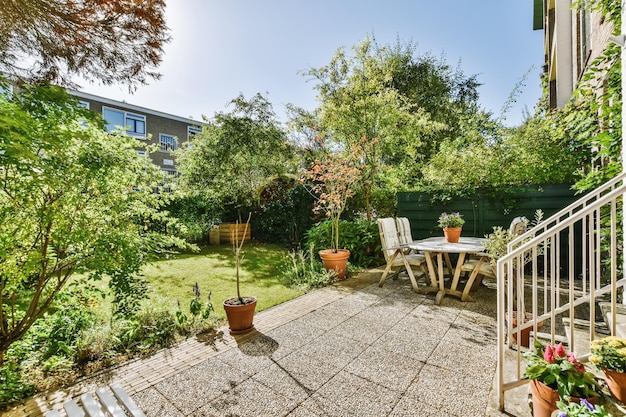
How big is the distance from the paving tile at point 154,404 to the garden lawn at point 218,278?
4.31 ft

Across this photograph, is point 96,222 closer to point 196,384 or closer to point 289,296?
point 196,384

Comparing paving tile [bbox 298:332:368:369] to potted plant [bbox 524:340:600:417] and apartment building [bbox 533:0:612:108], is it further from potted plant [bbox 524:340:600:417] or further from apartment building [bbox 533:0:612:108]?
apartment building [bbox 533:0:612:108]

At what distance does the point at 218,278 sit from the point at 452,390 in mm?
4499

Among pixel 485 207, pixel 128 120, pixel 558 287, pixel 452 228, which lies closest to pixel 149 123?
pixel 128 120

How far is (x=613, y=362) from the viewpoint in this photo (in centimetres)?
159

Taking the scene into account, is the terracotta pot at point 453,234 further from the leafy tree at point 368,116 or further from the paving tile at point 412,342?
the leafy tree at point 368,116

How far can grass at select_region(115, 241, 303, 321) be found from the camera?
4.43 meters

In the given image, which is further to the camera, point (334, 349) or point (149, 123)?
point (149, 123)

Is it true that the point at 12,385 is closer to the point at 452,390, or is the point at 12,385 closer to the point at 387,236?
the point at 452,390

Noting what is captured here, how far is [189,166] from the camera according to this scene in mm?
10531

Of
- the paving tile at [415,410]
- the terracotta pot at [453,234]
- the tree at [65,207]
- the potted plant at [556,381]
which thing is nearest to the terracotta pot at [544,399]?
the potted plant at [556,381]

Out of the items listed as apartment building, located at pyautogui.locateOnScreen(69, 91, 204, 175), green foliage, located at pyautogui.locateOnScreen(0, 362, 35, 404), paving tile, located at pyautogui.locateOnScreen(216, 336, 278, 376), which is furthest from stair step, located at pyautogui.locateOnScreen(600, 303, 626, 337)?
apartment building, located at pyautogui.locateOnScreen(69, 91, 204, 175)

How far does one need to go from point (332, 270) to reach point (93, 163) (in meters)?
3.91

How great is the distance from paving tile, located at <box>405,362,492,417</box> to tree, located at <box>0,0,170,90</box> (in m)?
3.58
